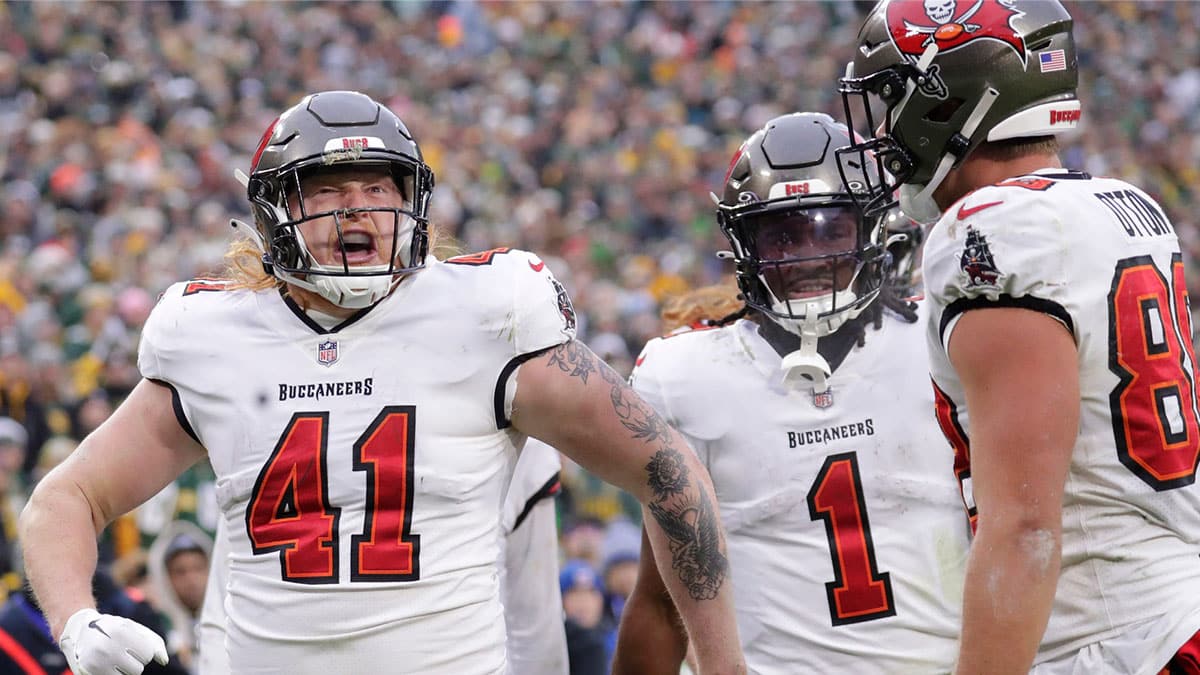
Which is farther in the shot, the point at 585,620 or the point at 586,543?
the point at 586,543

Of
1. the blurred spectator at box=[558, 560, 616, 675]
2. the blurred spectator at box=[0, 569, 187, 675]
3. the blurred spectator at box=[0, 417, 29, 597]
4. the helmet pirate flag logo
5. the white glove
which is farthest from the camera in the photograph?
the blurred spectator at box=[0, 417, 29, 597]

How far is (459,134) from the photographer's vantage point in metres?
15.5

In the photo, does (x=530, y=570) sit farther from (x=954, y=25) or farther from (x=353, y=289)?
(x=954, y=25)

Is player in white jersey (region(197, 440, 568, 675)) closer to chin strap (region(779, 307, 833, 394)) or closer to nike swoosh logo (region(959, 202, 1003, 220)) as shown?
chin strap (region(779, 307, 833, 394))

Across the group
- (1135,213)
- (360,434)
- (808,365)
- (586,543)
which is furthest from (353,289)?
(586,543)

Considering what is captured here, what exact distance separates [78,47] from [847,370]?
12.6 meters

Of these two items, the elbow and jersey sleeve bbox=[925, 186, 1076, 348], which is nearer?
jersey sleeve bbox=[925, 186, 1076, 348]

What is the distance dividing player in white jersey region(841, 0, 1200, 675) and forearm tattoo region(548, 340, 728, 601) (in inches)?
24.1

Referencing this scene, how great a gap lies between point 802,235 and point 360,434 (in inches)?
46.6

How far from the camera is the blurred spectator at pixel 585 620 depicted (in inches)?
218

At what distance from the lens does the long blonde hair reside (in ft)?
12.9

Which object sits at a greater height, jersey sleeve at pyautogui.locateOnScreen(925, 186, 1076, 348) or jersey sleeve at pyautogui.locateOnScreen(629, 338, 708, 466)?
jersey sleeve at pyautogui.locateOnScreen(925, 186, 1076, 348)

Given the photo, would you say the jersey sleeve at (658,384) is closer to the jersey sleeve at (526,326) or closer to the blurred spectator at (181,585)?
the jersey sleeve at (526,326)

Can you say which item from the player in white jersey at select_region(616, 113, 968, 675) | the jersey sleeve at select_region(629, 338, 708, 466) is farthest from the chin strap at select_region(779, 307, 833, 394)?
the jersey sleeve at select_region(629, 338, 708, 466)
